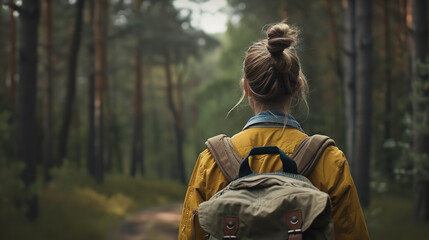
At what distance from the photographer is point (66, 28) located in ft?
86.5

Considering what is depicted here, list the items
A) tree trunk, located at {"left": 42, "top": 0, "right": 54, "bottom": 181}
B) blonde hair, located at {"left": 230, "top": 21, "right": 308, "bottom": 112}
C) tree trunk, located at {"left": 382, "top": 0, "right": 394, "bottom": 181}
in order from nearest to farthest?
blonde hair, located at {"left": 230, "top": 21, "right": 308, "bottom": 112} < tree trunk, located at {"left": 382, "top": 0, "right": 394, "bottom": 181} < tree trunk, located at {"left": 42, "top": 0, "right": 54, "bottom": 181}

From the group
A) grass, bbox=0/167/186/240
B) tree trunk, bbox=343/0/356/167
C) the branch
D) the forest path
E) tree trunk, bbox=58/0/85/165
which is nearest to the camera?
the branch

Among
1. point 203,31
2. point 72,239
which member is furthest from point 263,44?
point 203,31

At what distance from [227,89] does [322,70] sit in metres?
8.44

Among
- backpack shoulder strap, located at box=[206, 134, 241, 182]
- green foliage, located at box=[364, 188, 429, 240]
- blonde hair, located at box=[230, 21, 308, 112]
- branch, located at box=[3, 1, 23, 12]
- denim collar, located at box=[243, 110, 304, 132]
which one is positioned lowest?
green foliage, located at box=[364, 188, 429, 240]

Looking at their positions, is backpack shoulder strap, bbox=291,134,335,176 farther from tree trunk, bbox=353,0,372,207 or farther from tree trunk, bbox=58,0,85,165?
tree trunk, bbox=58,0,85,165

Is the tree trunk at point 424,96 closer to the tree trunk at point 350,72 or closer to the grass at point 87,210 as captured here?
the grass at point 87,210

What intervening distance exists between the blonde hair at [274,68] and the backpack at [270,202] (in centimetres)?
30

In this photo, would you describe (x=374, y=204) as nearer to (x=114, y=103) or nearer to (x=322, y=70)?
(x=322, y=70)

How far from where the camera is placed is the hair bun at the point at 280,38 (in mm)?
2443

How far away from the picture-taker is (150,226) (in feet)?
46.3

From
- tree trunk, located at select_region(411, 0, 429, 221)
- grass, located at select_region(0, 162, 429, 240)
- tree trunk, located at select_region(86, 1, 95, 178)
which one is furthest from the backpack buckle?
tree trunk, located at select_region(86, 1, 95, 178)

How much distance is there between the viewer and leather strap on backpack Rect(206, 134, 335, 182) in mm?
2326

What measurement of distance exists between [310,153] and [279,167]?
0.18 metres
